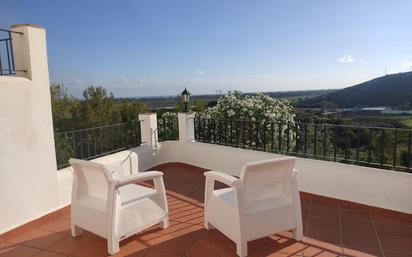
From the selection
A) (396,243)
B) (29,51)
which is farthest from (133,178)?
(396,243)

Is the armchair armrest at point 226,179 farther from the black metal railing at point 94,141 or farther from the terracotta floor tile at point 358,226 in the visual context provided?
the black metal railing at point 94,141

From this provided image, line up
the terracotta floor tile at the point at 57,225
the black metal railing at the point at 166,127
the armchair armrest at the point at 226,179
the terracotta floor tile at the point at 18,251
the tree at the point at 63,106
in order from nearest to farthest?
the armchair armrest at the point at 226,179 < the terracotta floor tile at the point at 18,251 < the terracotta floor tile at the point at 57,225 < the black metal railing at the point at 166,127 < the tree at the point at 63,106

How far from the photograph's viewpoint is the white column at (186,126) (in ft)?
16.9

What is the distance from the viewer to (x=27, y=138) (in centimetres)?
274

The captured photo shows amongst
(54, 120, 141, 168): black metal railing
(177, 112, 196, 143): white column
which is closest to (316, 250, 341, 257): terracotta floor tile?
(54, 120, 141, 168): black metal railing

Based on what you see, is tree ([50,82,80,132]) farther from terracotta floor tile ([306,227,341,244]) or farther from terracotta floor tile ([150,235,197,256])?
terracotta floor tile ([306,227,341,244])

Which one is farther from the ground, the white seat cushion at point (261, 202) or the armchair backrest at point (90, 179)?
the armchair backrest at point (90, 179)

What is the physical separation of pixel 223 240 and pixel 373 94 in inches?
332

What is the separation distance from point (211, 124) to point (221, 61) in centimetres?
1059

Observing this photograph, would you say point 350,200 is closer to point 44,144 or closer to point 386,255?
point 386,255

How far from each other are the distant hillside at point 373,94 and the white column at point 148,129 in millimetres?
4892

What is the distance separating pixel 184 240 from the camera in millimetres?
2531

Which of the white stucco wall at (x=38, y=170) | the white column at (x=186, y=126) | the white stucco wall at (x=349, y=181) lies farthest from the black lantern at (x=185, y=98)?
the white stucco wall at (x=38, y=170)

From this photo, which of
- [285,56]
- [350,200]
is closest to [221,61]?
[285,56]
